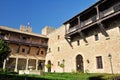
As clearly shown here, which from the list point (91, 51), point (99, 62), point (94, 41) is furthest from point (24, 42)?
point (99, 62)

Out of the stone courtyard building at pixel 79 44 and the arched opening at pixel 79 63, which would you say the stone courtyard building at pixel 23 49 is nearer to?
the stone courtyard building at pixel 79 44

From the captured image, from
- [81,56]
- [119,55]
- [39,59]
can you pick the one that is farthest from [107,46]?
[39,59]

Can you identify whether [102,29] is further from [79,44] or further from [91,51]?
[79,44]

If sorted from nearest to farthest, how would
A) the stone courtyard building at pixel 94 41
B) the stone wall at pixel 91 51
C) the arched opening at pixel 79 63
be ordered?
the stone wall at pixel 91 51, the stone courtyard building at pixel 94 41, the arched opening at pixel 79 63

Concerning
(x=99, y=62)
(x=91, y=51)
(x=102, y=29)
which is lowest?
(x=99, y=62)

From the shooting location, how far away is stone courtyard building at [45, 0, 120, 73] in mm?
17375

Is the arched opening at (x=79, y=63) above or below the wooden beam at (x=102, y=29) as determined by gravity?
below

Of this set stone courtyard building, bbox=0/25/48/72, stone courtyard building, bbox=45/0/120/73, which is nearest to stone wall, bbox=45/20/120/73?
stone courtyard building, bbox=45/0/120/73

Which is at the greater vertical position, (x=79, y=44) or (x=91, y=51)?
(x=79, y=44)

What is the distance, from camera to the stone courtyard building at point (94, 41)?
17.4 meters

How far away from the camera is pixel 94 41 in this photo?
20375mm

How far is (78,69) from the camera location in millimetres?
22859

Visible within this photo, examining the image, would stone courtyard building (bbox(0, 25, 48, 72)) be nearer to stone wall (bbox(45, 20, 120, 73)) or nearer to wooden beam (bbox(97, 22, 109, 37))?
stone wall (bbox(45, 20, 120, 73))

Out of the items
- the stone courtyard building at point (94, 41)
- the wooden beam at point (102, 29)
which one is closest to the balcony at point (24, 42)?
the stone courtyard building at point (94, 41)
